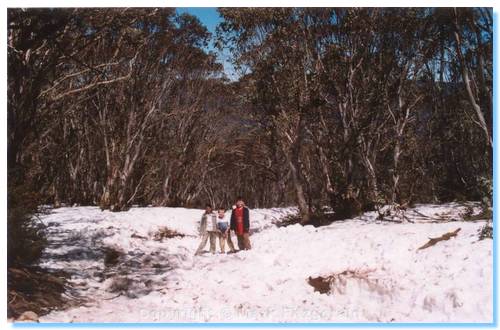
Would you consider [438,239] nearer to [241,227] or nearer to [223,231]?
[241,227]

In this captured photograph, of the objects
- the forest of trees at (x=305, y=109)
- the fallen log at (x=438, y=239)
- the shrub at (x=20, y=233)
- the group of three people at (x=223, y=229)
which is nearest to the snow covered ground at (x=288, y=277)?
the fallen log at (x=438, y=239)

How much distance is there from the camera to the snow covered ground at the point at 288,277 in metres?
6.49

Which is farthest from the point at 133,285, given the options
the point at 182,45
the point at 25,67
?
the point at 182,45

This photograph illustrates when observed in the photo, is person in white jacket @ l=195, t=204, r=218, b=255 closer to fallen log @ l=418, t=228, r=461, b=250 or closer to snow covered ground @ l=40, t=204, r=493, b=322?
snow covered ground @ l=40, t=204, r=493, b=322

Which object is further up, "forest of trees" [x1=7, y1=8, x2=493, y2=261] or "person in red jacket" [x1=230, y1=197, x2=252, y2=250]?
"forest of trees" [x1=7, y1=8, x2=493, y2=261]

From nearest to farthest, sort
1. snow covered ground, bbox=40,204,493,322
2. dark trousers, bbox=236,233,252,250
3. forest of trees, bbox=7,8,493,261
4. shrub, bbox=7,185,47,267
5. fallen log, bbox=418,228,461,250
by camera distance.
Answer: snow covered ground, bbox=40,204,493,322, shrub, bbox=7,185,47,267, fallen log, bbox=418,228,461,250, dark trousers, bbox=236,233,252,250, forest of trees, bbox=7,8,493,261

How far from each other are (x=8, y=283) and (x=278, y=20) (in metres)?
10.7

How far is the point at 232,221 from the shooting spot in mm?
11102

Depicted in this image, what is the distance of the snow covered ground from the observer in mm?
6488

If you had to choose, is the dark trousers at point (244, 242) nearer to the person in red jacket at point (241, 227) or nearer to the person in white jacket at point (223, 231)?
the person in red jacket at point (241, 227)

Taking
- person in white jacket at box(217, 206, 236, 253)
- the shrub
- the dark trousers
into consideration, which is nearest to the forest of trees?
person in white jacket at box(217, 206, 236, 253)

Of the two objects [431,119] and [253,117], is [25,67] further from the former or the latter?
[431,119]

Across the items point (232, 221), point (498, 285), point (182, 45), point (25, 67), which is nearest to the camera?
point (498, 285)

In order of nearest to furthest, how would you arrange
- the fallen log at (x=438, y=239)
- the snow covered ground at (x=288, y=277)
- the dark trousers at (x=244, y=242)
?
1. the snow covered ground at (x=288, y=277)
2. the fallen log at (x=438, y=239)
3. the dark trousers at (x=244, y=242)
